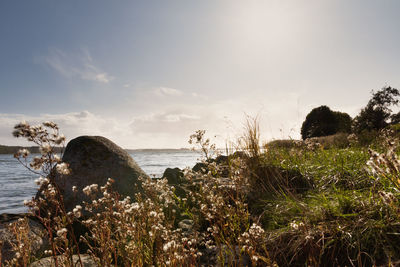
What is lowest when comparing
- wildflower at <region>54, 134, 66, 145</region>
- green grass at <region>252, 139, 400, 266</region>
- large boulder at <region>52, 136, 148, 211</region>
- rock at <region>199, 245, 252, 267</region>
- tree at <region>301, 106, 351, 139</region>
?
rock at <region>199, 245, 252, 267</region>

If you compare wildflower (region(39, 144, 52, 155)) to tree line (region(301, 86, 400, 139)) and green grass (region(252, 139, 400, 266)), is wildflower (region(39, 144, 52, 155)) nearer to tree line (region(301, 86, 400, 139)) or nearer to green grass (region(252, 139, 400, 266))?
green grass (region(252, 139, 400, 266))

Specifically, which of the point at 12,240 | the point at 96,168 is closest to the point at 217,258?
the point at 12,240

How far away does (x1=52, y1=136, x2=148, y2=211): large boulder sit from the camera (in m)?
5.33

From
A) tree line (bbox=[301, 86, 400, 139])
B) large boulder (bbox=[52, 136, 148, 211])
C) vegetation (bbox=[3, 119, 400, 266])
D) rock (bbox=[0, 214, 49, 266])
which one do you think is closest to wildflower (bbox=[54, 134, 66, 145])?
vegetation (bbox=[3, 119, 400, 266])

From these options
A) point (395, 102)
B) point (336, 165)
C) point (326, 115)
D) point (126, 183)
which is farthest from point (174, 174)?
point (395, 102)

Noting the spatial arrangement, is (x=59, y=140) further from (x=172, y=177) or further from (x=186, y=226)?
(x=172, y=177)

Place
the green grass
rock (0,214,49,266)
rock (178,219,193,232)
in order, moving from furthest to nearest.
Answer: rock (178,219,193,232), rock (0,214,49,266), the green grass

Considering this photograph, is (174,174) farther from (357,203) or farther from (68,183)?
(357,203)

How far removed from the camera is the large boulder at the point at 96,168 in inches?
210

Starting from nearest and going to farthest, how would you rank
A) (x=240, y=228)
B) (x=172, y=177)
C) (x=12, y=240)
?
(x=240, y=228)
(x=12, y=240)
(x=172, y=177)

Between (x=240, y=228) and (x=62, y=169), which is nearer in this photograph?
(x=62, y=169)

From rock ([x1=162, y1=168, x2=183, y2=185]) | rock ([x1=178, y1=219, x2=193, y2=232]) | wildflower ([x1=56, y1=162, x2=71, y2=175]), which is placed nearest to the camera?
wildflower ([x1=56, y1=162, x2=71, y2=175])

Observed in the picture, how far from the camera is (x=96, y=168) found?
5578 millimetres

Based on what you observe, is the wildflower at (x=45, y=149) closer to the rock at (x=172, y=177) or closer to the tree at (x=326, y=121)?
the rock at (x=172, y=177)
